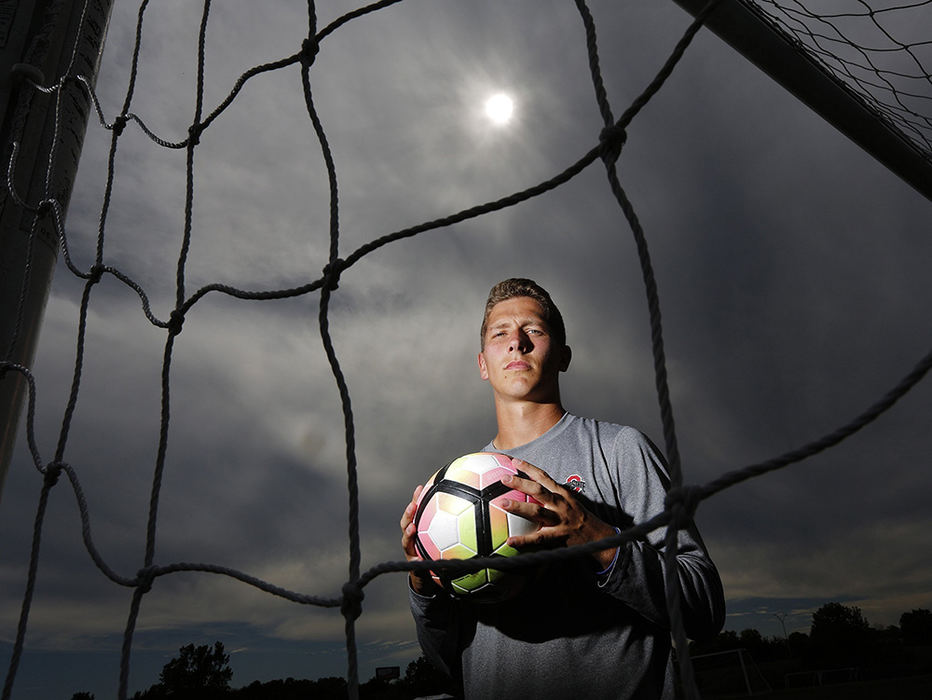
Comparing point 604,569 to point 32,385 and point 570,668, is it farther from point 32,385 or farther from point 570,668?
point 32,385

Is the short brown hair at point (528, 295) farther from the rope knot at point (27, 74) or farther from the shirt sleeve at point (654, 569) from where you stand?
the rope knot at point (27, 74)

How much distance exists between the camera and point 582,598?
113 centimetres

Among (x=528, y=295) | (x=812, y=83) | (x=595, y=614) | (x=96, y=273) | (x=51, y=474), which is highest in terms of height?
(x=812, y=83)

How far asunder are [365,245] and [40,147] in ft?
3.56

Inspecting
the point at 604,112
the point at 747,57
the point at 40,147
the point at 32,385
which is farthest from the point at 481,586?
the point at 747,57

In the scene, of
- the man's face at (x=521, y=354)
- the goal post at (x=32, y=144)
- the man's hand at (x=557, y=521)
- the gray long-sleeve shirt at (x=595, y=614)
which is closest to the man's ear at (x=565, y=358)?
the man's face at (x=521, y=354)

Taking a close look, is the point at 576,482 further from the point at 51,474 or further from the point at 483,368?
the point at 51,474

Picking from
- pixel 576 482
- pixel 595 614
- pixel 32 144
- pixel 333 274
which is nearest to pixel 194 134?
pixel 32 144

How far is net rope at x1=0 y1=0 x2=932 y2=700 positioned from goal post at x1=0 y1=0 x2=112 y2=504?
0.07 feet

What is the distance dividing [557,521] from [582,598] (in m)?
0.22

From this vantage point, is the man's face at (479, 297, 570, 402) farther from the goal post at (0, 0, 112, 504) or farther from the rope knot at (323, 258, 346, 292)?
the goal post at (0, 0, 112, 504)

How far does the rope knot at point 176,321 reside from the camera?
4.40ft

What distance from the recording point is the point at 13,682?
109 centimetres

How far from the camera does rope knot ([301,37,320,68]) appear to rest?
1.44 metres
